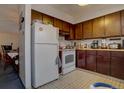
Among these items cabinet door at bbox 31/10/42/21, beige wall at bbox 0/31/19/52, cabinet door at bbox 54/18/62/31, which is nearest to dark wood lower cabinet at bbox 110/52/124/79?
cabinet door at bbox 54/18/62/31

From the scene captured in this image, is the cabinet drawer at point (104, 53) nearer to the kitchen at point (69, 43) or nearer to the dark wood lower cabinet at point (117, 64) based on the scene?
the kitchen at point (69, 43)

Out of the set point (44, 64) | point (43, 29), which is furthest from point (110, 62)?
point (43, 29)

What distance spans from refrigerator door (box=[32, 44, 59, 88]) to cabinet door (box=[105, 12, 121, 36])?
189 centimetres

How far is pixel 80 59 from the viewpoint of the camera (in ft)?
12.5

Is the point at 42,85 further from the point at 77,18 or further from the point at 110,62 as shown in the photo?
the point at 77,18

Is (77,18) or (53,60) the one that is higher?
(77,18)

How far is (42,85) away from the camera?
2277 millimetres

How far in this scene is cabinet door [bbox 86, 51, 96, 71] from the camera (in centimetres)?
326

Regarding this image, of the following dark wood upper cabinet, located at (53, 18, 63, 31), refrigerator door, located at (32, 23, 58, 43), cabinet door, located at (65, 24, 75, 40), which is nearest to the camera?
refrigerator door, located at (32, 23, 58, 43)

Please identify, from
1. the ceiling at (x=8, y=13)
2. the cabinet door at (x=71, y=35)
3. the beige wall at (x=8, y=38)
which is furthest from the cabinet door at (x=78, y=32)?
the beige wall at (x=8, y=38)

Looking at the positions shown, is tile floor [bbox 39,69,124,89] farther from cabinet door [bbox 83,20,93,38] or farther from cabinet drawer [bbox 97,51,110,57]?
cabinet door [bbox 83,20,93,38]

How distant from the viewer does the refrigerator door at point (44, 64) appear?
2.16 m

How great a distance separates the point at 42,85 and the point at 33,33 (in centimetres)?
125

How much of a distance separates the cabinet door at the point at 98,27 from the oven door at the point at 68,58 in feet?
3.70
